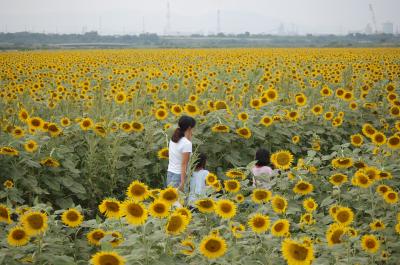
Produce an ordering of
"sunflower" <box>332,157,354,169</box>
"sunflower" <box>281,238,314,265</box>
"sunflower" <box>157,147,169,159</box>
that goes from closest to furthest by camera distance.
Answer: "sunflower" <box>281,238,314,265</box> < "sunflower" <box>332,157,354,169</box> < "sunflower" <box>157,147,169,159</box>

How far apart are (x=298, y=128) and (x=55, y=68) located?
10784mm

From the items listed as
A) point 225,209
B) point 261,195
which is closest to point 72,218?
point 225,209

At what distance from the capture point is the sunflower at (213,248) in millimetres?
2168

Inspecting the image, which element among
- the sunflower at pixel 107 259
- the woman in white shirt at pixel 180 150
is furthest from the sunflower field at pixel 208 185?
the woman in white shirt at pixel 180 150

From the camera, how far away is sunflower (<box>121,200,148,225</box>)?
2.36 m

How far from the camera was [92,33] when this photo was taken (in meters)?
90.9

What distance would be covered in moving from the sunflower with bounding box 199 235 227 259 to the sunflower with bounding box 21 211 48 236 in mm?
838

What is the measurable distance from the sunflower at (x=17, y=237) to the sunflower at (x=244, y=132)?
3.58 m

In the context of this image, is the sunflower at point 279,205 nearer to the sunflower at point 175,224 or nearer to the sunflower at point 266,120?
the sunflower at point 175,224

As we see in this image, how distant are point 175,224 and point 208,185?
4.99 ft

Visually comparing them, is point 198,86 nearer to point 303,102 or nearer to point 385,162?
point 303,102

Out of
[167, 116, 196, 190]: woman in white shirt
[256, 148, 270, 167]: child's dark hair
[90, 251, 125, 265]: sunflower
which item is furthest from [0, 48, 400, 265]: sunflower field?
[167, 116, 196, 190]: woman in white shirt

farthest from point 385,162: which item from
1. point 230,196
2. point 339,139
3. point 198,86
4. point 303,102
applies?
point 198,86

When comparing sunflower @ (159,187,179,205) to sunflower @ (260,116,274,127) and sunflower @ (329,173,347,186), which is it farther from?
sunflower @ (260,116,274,127)
